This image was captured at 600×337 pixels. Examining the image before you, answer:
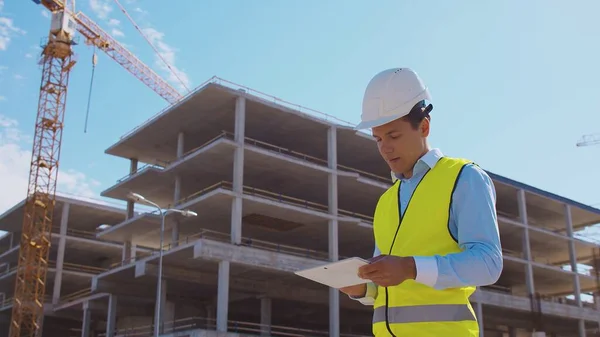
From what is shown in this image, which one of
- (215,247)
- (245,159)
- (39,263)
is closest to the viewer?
(215,247)

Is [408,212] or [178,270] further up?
[178,270]

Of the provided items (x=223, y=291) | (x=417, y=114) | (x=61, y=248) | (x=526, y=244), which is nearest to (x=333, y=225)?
(x=223, y=291)

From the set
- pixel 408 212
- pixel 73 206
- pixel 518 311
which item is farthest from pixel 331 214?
pixel 408 212

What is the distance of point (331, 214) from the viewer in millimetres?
39000

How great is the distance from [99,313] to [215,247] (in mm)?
23732

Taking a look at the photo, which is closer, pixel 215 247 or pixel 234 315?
pixel 215 247

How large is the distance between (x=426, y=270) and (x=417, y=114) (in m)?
0.78

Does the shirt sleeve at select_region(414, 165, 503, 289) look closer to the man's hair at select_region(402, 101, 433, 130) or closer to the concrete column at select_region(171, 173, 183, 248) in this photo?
the man's hair at select_region(402, 101, 433, 130)

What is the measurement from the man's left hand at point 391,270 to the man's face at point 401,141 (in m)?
0.63

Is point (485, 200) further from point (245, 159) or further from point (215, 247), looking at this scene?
point (245, 159)

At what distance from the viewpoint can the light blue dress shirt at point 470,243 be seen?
99.0 inches

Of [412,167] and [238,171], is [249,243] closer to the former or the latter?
[238,171]

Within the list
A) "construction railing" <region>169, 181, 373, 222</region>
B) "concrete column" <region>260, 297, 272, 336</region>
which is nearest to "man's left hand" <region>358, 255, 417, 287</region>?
"construction railing" <region>169, 181, 373, 222</region>

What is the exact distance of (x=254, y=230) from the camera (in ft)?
140
